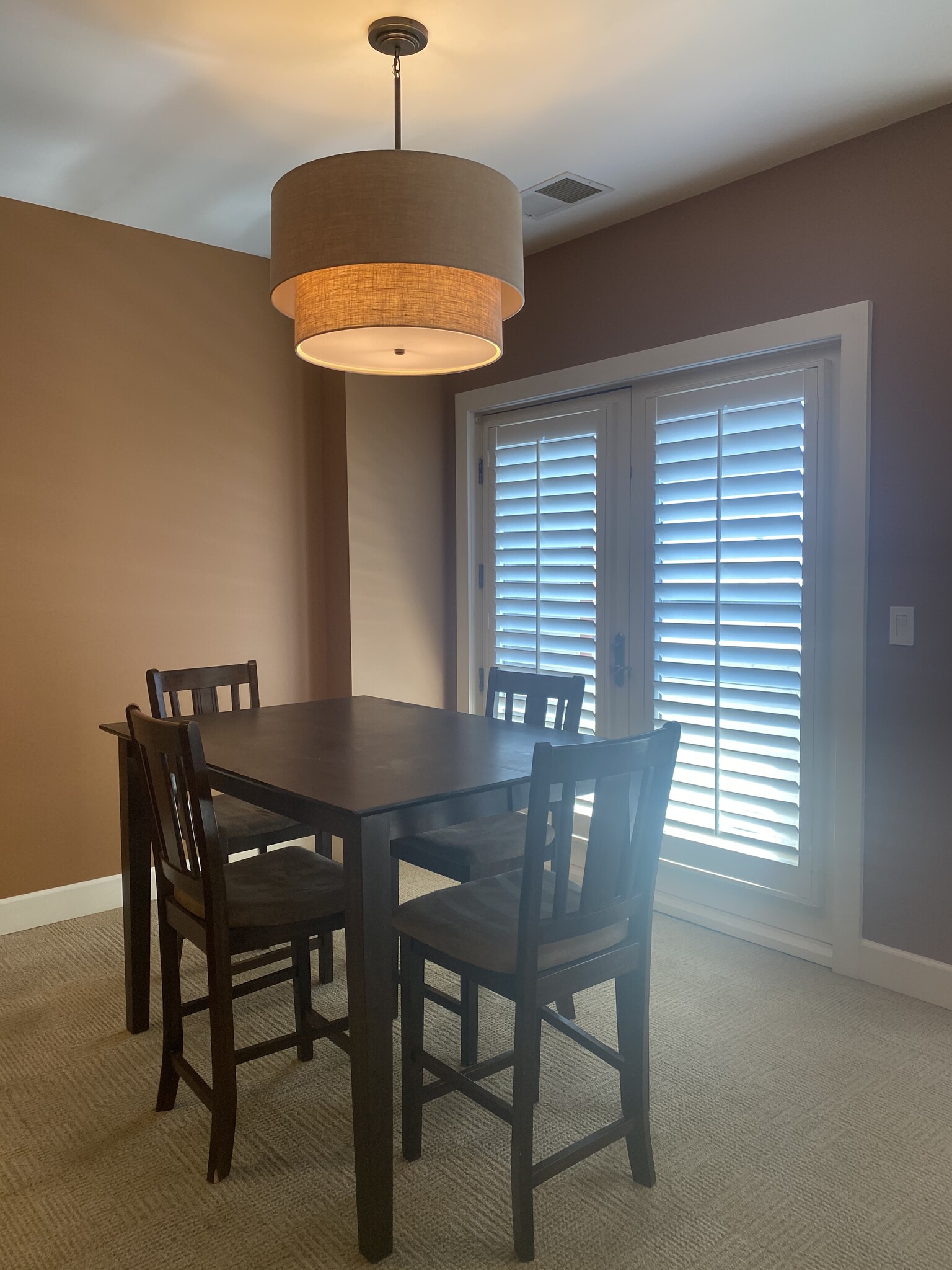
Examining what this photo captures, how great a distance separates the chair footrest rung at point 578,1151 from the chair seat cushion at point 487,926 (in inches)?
13.9

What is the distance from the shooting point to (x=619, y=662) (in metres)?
3.64

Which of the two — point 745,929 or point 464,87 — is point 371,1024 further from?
point 464,87

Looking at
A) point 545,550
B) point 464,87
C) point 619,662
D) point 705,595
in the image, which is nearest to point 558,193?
point 464,87

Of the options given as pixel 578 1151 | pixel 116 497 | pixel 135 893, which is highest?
pixel 116 497

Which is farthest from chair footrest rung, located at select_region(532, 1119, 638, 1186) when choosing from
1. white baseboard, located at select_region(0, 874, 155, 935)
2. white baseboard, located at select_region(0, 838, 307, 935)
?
white baseboard, located at select_region(0, 874, 155, 935)

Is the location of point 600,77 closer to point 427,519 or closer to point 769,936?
point 427,519

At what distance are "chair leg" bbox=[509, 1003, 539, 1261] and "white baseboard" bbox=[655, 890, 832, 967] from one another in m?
1.67

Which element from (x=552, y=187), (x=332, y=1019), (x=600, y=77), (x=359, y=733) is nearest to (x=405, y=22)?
(x=600, y=77)

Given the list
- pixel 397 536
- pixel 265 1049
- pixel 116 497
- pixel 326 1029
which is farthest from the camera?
pixel 397 536

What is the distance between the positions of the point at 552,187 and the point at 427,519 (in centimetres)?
159

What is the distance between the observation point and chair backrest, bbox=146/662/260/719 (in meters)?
2.90

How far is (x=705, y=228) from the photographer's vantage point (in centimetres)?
326

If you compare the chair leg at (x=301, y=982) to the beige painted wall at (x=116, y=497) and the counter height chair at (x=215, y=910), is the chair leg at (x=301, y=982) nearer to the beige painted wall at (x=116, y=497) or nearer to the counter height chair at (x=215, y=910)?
the counter height chair at (x=215, y=910)

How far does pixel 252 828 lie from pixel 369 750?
24.8 inches
